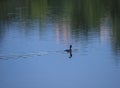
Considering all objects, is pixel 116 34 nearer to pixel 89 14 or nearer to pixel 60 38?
pixel 60 38

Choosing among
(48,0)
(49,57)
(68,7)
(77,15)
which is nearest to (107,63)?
(49,57)

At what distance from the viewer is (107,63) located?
31.8m

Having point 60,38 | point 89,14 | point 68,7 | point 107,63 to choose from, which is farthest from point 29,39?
point 68,7

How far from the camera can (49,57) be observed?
109 ft

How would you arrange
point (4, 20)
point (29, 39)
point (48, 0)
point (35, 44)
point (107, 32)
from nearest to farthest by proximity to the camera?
1. point (35, 44)
2. point (29, 39)
3. point (107, 32)
4. point (4, 20)
5. point (48, 0)

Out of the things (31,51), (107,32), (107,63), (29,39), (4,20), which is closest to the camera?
(107,63)

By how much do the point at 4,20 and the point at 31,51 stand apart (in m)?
19.4

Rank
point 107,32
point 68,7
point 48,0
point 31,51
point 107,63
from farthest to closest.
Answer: point 48,0 → point 68,7 → point 107,32 → point 31,51 → point 107,63

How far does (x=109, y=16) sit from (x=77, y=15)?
5894mm

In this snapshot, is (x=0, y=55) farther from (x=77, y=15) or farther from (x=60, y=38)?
(x=77, y=15)

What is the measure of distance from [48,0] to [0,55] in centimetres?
4188

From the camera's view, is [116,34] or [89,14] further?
[89,14]

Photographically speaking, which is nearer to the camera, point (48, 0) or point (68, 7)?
point (68, 7)

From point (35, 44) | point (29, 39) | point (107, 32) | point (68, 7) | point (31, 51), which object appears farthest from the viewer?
point (68, 7)
